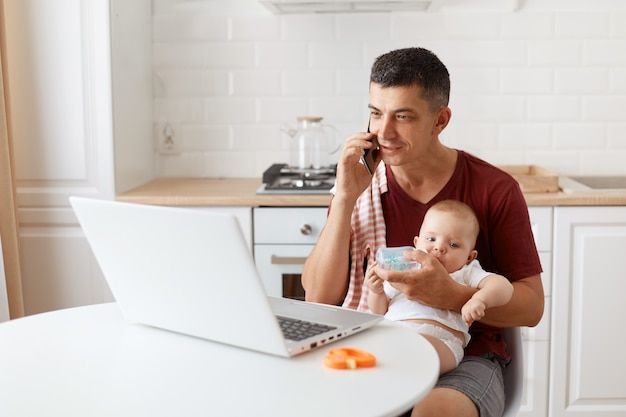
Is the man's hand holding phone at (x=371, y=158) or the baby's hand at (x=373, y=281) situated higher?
the man's hand holding phone at (x=371, y=158)

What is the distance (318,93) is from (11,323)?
1.99 m

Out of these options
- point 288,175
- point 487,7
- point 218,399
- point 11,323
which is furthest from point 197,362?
point 487,7

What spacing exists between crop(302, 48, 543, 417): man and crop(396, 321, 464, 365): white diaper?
0.15 ft

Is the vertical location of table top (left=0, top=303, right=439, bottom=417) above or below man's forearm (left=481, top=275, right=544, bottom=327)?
above

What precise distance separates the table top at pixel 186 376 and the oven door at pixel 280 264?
1316 mm

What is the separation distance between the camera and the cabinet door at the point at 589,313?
2.76m

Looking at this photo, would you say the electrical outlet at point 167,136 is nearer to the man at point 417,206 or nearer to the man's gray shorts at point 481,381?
the man at point 417,206

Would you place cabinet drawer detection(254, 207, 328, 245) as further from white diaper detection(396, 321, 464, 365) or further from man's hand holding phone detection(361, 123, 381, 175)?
white diaper detection(396, 321, 464, 365)

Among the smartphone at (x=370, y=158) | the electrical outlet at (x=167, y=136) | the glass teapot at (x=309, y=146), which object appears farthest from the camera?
the electrical outlet at (x=167, y=136)

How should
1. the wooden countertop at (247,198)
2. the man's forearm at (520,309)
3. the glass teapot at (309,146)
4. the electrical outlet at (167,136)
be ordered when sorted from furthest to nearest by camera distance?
the electrical outlet at (167,136)
the glass teapot at (309,146)
the wooden countertop at (247,198)
the man's forearm at (520,309)

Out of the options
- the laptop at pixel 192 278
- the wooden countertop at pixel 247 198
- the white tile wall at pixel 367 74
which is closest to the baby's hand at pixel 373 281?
the laptop at pixel 192 278

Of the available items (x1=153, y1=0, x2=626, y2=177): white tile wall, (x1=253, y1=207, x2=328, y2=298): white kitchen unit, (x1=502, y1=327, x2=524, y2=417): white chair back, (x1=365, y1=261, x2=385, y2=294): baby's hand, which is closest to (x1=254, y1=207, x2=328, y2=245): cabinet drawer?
(x1=253, y1=207, x2=328, y2=298): white kitchen unit

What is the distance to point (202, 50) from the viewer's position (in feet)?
11.0

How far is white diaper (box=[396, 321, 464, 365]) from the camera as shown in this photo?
5.65 ft
